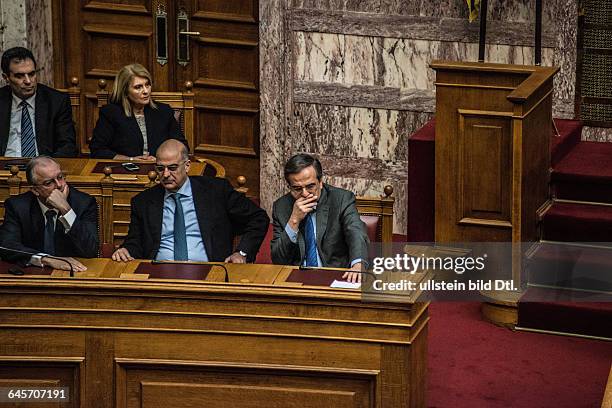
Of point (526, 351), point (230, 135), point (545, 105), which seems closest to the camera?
point (526, 351)

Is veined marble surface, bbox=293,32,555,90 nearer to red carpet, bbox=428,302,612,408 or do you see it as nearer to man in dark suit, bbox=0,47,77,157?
man in dark suit, bbox=0,47,77,157

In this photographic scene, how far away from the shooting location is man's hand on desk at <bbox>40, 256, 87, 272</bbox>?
527cm

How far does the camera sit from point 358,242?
568 cm

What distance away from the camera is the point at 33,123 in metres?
A: 7.66

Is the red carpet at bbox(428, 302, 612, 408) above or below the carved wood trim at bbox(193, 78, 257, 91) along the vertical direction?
below

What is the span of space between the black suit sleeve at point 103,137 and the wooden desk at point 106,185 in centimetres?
28

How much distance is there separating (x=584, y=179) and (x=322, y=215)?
70.8 inches

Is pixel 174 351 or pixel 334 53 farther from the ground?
pixel 334 53

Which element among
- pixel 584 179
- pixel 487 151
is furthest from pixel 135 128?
pixel 584 179

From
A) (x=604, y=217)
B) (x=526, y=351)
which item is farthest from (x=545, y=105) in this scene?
(x=526, y=351)

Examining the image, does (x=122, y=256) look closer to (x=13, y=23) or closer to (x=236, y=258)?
(x=236, y=258)

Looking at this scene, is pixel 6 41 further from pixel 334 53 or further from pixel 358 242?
pixel 358 242

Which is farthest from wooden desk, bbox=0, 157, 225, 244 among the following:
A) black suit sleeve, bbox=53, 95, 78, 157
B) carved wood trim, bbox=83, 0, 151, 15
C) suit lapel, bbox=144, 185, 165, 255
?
carved wood trim, bbox=83, 0, 151, 15

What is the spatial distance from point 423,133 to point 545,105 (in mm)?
651
